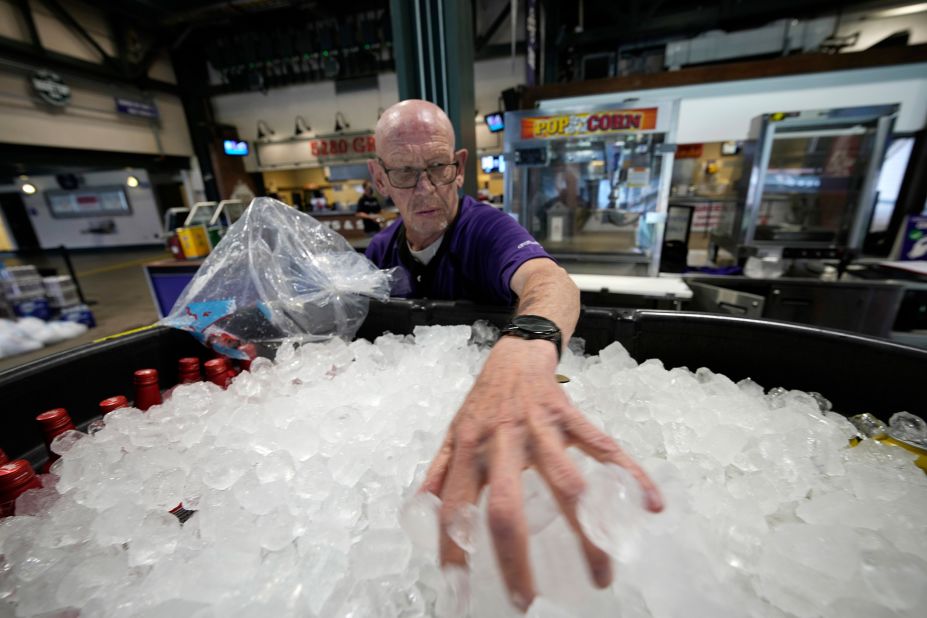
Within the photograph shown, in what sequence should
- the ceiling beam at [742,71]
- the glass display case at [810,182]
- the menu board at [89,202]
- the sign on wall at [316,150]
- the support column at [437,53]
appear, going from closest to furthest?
the support column at [437,53]
the glass display case at [810,182]
the ceiling beam at [742,71]
the sign on wall at [316,150]
the menu board at [89,202]

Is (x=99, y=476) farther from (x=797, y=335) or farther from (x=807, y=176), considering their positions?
(x=807, y=176)

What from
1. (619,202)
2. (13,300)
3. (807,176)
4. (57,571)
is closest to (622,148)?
(619,202)

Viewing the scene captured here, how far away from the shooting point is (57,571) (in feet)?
1.71

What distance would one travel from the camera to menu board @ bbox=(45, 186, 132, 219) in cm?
1220

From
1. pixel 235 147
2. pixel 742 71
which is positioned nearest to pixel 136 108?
pixel 235 147

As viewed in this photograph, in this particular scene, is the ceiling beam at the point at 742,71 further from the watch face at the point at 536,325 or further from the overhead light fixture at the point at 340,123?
the overhead light fixture at the point at 340,123

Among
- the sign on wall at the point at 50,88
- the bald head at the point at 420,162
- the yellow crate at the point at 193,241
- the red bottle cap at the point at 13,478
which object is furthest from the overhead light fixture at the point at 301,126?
the red bottle cap at the point at 13,478

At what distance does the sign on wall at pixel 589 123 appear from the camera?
8.92 feet

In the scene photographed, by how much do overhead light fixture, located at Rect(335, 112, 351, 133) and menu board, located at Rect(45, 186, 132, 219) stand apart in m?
8.81

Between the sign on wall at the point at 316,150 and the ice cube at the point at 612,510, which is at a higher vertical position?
the sign on wall at the point at 316,150

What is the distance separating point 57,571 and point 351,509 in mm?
404

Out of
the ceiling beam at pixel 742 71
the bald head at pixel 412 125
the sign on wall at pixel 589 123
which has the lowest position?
the bald head at pixel 412 125

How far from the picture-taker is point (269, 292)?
1195 millimetres

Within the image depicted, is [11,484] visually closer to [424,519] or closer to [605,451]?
[424,519]
